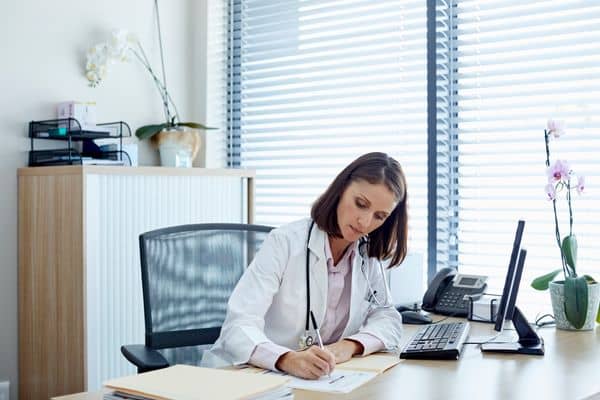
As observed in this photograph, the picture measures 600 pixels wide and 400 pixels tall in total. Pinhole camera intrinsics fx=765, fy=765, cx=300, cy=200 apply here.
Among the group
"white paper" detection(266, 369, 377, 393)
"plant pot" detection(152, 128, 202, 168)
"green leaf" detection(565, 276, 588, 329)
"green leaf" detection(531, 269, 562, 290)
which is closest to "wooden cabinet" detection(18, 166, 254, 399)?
"plant pot" detection(152, 128, 202, 168)

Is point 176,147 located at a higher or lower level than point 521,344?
higher

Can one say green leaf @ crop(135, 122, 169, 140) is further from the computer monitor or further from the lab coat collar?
the computer monitor

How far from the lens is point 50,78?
311cm

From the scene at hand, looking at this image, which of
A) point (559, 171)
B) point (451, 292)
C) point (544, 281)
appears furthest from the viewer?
point (451, 292)

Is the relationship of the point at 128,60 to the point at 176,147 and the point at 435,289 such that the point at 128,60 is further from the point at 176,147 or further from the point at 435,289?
the point at 435,289

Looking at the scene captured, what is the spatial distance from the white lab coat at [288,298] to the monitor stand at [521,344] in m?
0.26

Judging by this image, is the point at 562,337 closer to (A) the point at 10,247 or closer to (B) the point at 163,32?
(A) the point at 10,247

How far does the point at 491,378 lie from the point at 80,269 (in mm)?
1623

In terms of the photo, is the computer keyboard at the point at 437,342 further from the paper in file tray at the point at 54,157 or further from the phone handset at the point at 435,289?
the paper in file tray at the point at 54,157

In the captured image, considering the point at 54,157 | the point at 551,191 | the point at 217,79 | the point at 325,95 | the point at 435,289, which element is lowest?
the point at 435,289

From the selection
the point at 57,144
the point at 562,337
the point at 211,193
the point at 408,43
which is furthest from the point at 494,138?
the point at 57,144

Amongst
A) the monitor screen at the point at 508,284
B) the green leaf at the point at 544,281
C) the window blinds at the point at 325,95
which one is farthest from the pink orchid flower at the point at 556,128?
the window blinds at the point at 325,95

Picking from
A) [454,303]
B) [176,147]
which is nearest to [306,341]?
[454,303]

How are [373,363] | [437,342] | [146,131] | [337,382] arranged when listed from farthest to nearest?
[146,131] → [437,342] → [373,363] → [337,382]
